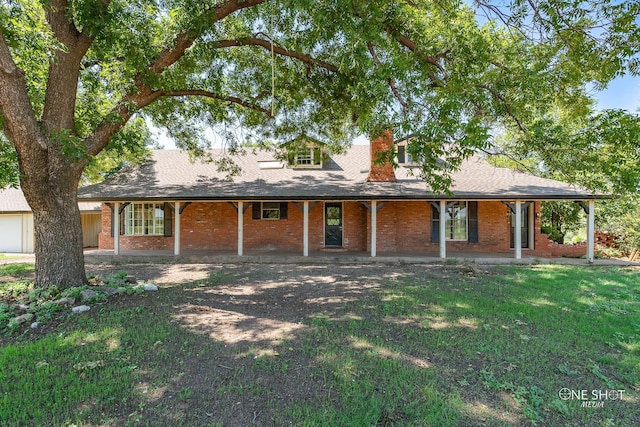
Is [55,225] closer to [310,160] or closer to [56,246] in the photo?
[56,246]

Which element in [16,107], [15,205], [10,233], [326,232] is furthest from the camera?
[15,205]

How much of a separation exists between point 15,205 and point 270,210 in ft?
45.3

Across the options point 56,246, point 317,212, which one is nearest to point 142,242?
point 317,212

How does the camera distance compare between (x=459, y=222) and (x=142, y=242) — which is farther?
(x=142, y=242)

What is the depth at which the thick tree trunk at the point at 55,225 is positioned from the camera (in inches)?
246

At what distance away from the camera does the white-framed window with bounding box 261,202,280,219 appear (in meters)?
13.5

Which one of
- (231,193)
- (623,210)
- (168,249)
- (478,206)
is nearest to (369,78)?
(231,193)

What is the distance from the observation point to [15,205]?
16.5m

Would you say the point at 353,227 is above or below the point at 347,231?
above

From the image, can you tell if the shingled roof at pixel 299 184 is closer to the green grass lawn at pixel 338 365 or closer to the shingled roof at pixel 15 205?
the shingled roof at pixel 15 205

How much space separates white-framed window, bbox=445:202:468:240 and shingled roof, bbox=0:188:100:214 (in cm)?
1769

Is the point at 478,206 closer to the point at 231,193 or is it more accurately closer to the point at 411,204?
the point at 411,204

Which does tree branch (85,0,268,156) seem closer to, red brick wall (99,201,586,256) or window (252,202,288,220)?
red brick wall (99,201,586,256)

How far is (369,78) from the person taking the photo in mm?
6480
